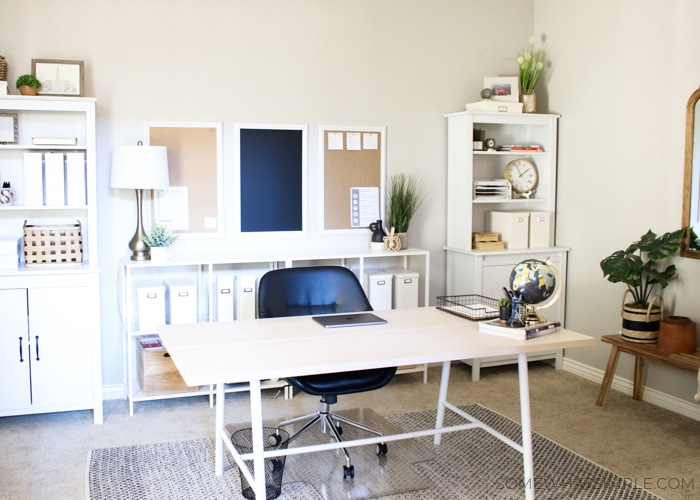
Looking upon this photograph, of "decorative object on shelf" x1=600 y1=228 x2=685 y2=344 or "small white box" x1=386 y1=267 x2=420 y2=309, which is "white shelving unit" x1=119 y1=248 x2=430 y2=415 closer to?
"small white box" x1=386 y1=267 x2=420 y2=309

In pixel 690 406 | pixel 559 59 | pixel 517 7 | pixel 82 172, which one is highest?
pixel 517 7

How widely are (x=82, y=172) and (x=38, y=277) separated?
638 millimetres

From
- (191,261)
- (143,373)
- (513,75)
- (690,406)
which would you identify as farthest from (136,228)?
(690,406)

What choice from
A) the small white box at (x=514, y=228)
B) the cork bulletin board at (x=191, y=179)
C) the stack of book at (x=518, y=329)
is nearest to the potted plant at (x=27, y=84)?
the cork bulletin board at (x=191, y=179)

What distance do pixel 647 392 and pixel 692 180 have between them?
52.1 inches

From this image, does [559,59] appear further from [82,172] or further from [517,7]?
[82,172]

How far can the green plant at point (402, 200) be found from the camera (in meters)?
4.74

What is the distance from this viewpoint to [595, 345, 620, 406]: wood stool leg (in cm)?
416

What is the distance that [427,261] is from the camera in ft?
15.2

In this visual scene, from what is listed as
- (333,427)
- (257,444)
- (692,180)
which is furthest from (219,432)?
(692,180)

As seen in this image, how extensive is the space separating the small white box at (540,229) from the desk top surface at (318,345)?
191 cm

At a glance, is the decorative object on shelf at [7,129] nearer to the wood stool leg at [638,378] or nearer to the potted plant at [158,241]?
the potted plant at [158,241]

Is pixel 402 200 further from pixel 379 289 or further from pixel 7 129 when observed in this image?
pixel 7 129

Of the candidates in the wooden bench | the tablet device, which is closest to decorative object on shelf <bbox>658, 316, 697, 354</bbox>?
the wooden bench
